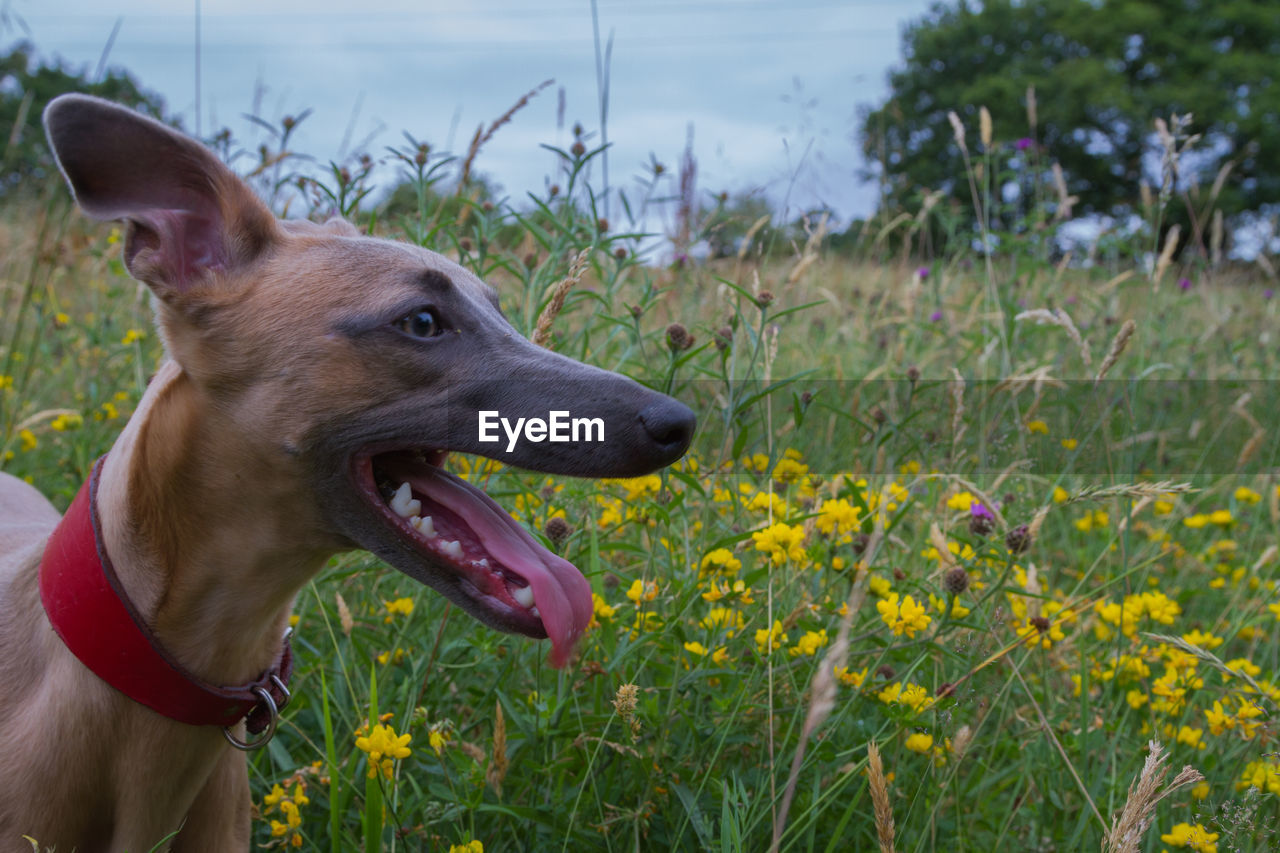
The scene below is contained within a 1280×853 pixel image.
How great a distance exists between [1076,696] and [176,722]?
2.25 meters

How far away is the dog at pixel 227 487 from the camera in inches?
63.1

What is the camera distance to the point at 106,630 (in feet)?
5.18

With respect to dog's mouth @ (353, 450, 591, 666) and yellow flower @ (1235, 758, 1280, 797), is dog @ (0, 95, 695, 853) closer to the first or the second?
dog's mouth @ (353, 450, 591, 666)

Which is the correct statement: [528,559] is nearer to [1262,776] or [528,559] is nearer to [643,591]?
[643,591]

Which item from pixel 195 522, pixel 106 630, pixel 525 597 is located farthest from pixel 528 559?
pixel 106 630

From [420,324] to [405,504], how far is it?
34 cm

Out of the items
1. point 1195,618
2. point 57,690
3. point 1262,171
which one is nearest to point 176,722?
point 57,690

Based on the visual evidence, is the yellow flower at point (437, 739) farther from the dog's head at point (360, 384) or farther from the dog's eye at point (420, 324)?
the dog's eye at point (420, 324)

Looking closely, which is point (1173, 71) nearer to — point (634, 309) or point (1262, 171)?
point (1262, 171)

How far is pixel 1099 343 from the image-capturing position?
5273mm

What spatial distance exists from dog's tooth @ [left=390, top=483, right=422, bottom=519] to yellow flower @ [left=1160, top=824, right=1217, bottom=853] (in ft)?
5.37

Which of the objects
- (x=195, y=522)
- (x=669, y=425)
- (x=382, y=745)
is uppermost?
(x=669, y=425)

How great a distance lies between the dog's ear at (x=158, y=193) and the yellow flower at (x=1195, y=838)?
2164mm

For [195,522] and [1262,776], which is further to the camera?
[1262,776]
